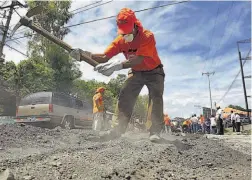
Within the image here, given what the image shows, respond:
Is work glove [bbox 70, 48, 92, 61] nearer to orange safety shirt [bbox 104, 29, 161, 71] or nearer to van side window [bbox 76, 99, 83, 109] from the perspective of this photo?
orange safety shirt [bbox 104, 29, 161, 71]

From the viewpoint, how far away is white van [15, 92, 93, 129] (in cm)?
1071

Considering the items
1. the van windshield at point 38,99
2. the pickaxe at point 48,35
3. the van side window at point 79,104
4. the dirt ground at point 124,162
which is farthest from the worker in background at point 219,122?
the pickaxe at point 48,35

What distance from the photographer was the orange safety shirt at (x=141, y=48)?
4.24 meters

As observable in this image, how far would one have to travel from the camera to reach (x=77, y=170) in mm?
2502

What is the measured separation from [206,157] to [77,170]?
1.87 metres

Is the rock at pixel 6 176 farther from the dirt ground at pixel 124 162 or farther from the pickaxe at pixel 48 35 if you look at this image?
the pickaxe at pixel 48 35

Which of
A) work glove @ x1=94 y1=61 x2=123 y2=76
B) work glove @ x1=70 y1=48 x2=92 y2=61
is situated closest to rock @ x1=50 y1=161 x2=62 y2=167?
work glove @ x1=94 y1=61 x2=123 y2=76

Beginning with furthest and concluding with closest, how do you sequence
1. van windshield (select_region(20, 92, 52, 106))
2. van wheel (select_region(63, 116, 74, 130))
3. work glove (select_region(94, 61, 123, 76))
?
van wheel (select_region(63, 116, 74, 130))
van windshield (select_region(20, 92, 52, 106))
work glove (select_region(94, 61, 123, 76))

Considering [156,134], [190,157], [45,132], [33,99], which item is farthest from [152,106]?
[33,99]

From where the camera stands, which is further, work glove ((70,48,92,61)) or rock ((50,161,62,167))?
work glove ((70,48,92,61))

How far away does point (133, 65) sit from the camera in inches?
164

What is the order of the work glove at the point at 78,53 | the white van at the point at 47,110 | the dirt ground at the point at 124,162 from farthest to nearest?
the white van at the point at 47,110, the work glove at the point at 78,53, the dirt ground at the point at 124,162

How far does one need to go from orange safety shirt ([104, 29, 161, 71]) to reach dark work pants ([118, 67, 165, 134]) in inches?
4.9

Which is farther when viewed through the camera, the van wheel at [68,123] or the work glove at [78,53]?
the van wheel at [68,123]
